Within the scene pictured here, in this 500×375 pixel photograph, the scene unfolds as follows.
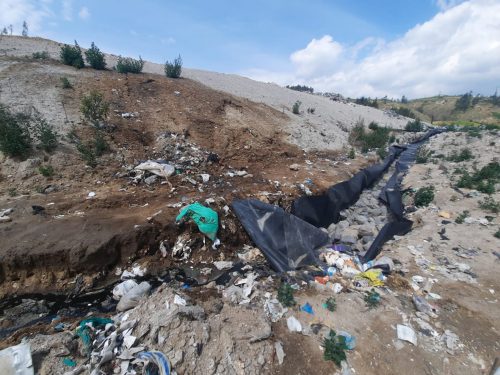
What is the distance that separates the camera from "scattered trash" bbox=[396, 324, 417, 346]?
2.59 meters

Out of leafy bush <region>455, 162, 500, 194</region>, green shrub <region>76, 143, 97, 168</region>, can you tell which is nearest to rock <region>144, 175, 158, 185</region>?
green shrub <region>76, 143, 97, 168</region>

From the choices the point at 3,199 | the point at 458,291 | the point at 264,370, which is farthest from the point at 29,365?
the point at 458,291

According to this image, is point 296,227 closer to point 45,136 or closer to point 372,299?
point 372,299

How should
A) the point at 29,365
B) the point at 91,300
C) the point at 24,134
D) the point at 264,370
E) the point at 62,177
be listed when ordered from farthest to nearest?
1. the point at 24,134
2. the point at 62,177
3. the point at 91,300
4. the point at 264,370
5. the point at 29,365

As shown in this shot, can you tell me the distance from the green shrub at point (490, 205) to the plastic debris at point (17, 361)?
7.47 meters

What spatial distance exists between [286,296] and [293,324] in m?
0.33

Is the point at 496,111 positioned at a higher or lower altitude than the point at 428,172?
higher

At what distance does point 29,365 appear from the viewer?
2037 mm

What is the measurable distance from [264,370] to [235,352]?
0.96 feet

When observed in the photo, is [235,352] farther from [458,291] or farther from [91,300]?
[458,291]

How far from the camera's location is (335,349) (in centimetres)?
239

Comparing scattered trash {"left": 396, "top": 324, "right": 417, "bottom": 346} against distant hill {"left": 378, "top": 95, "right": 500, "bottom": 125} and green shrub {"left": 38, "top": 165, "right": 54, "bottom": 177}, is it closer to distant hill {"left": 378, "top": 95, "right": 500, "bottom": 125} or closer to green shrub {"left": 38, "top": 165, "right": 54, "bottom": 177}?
green shrub {"left": 38, "top": 165, "right": 54, "bottom": 177}

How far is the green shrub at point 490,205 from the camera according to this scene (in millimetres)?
5172

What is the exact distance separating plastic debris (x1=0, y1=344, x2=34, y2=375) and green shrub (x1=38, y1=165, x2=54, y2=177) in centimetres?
378
